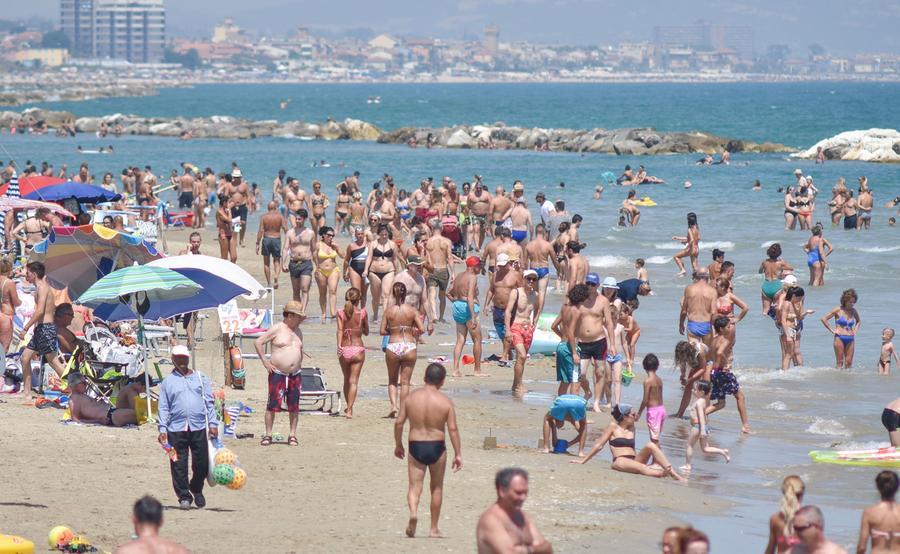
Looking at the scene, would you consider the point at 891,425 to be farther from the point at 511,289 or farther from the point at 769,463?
the point at 511,289

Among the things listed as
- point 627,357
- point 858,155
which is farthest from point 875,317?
point 858,155

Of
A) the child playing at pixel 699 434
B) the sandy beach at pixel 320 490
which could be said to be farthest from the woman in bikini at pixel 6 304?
the child playing at pixel 699 434

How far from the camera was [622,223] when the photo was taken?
30719mm

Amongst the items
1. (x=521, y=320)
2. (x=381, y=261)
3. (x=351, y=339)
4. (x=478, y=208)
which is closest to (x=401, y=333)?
(x=351, y=339)

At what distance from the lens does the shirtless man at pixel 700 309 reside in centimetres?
1430

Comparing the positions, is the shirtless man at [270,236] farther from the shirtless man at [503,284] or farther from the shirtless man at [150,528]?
the shirtless man at [150,528]

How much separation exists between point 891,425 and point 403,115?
98.4 m

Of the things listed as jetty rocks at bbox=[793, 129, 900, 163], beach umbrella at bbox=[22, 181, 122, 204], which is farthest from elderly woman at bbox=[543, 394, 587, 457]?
jetty rocks at bbox=[793, 129, 900, 163]

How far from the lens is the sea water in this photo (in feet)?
36.5

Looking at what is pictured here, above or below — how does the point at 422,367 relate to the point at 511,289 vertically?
below

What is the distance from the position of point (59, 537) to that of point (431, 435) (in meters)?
2.26

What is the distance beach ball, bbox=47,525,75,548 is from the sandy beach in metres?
0.23

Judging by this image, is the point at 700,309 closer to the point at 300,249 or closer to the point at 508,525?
the point at 300,249

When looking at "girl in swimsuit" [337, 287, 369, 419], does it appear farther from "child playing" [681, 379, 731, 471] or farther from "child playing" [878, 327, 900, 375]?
"child playing" [878, 327, 900, 375]
